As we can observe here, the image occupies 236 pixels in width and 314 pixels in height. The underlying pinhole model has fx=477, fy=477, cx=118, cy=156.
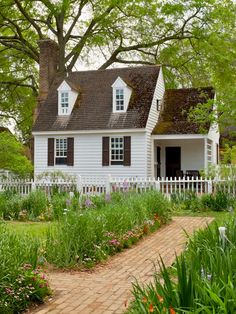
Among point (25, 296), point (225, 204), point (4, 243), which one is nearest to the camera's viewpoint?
point (25, 296)

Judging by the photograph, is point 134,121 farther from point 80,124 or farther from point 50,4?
point 50,4

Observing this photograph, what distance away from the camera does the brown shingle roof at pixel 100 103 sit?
1049 inches

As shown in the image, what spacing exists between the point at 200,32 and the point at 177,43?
105 inches

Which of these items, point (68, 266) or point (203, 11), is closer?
point (68, 266)

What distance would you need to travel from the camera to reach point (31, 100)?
136ft

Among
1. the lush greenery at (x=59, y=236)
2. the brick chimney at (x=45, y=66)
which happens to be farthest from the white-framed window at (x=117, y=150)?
the lush greenery at (x=59, y=236)

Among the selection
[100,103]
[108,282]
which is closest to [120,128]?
[100,103]

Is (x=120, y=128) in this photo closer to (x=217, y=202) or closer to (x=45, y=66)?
(x=45, y=66)

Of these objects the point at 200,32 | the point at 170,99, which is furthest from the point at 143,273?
the point at 200,32

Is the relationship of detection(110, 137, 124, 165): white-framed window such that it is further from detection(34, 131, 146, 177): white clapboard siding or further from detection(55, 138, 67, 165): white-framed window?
detection(55, 138, 67, 165): white-framed window

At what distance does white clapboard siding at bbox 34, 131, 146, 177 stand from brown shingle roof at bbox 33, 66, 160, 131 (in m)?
0.64

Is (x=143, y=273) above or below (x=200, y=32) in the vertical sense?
below

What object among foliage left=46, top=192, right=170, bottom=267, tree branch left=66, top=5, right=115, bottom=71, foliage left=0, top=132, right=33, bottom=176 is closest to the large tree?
tree branch left=66, top=5, right=115, bottom=71

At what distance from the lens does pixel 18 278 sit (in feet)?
19.1
